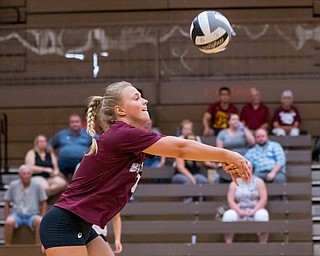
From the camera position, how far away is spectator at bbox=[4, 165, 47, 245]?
37.2 ft

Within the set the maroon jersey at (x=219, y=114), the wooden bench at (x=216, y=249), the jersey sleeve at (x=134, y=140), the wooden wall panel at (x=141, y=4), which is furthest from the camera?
the wooden wall panel at (x=141, y=4)

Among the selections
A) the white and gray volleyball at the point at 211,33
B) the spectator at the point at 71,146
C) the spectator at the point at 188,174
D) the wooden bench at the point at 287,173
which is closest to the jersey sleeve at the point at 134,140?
the white and gray volleyball at the point at 211,33

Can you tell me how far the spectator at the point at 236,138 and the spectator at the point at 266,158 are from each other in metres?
0.21

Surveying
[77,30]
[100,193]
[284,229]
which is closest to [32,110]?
[77,30]

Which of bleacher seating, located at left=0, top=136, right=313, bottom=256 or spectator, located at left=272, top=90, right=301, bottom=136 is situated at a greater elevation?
spectator, located at left=272, top=90, right=301, bottom=136

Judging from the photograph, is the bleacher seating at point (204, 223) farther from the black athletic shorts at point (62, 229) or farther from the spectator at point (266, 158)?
the black athletic shorts at point (62, 229)

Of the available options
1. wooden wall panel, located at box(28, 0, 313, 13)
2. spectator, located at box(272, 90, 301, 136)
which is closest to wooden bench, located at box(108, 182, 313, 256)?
spectator, located at box(272, 90, 301, 136)

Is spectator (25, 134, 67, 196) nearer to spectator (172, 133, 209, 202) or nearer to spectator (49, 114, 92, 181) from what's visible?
spectator (49, 114, 92, 181)

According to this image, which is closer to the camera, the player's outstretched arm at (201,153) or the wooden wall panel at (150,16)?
the player's outstretched arm at (201,153)

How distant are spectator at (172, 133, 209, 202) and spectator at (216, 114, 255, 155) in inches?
17.7

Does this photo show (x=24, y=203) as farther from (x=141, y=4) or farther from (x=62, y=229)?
(x=62, y=229)

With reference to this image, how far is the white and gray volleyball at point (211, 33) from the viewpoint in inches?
275

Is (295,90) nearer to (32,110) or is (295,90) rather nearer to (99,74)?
(99,74)

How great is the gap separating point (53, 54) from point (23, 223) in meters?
3.43
